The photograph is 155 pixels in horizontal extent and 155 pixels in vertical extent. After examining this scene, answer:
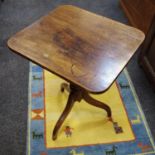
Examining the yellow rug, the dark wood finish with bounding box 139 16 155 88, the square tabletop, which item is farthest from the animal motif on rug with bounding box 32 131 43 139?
the dark wood finish with bounding box 139 16 155 88

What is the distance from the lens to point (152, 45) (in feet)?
5.40

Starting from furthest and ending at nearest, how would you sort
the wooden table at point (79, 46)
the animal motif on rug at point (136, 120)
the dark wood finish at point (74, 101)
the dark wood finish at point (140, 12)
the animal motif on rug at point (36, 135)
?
the dark wood finish at point (140, 12) < the animal motif on rug at point (136, 120) < the animal motif on rug at point (36, 135) < the dark wood finish at point (74, 101) < the wooden table at point (79, 46)

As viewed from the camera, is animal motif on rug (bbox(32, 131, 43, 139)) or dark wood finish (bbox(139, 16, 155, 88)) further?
dark wood finish (bbox(139, 16, 155, 88))

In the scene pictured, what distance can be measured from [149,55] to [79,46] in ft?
2.78

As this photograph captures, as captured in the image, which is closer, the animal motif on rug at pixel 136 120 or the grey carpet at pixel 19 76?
the grey carpet at pixel 19 76

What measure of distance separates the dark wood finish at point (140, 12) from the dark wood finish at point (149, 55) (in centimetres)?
22

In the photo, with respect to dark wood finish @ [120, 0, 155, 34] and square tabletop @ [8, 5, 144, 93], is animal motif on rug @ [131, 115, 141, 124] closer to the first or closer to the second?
square tabletop @ [8, 5, 144, 93]

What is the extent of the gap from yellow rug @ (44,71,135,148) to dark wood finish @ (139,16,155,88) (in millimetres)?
316

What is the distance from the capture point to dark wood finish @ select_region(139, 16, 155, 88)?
1612 millimetres

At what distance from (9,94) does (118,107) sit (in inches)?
32.4

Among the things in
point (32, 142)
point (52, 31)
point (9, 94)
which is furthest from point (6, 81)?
point (52, 31)

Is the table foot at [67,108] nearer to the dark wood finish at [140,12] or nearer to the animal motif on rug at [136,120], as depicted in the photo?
the animal motif on rug at [136,120]

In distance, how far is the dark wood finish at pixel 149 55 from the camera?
5.29 feet

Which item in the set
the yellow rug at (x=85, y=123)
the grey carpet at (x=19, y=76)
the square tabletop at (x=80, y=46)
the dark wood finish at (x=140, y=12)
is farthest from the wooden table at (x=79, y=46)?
the dark wood finish at (x=140, y=12)
